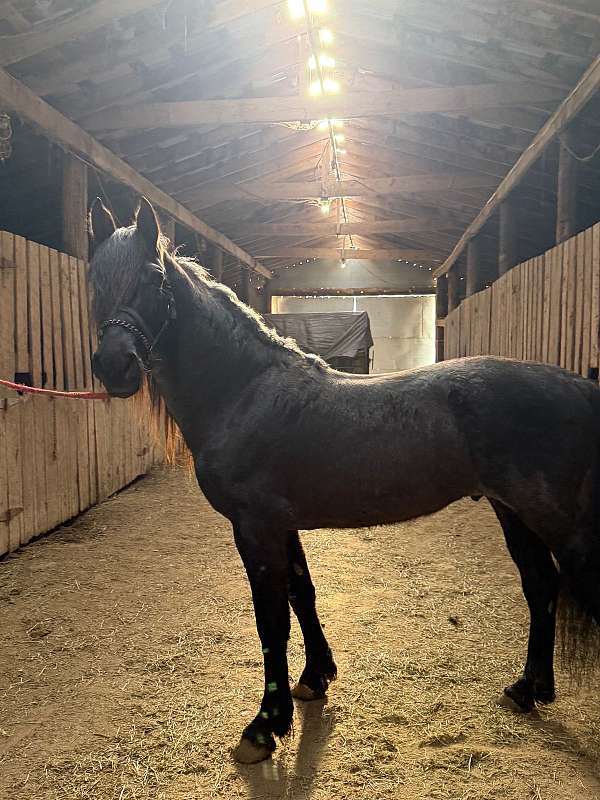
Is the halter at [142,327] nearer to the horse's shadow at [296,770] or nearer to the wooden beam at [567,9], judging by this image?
the horse's shadow at [296,770]

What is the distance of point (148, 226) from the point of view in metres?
2.05

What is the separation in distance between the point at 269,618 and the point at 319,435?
2.58 feet

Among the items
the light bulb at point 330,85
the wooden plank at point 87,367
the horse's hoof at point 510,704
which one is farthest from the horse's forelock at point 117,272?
the light bulb at point 330,85

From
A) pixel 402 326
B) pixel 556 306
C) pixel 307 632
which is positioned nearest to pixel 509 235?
pixel 556 306

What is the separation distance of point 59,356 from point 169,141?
3436 millimetres

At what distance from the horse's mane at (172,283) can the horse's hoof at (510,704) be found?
5.77 ft

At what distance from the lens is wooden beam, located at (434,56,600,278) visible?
4508 millimetres

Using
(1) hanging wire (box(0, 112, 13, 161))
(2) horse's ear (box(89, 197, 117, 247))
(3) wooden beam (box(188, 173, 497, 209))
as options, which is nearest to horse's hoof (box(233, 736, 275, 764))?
(2) horse's ear (box(89, 197, 117, 247))

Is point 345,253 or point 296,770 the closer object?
point 296,770

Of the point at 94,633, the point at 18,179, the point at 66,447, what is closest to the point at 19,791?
the point at 94,633

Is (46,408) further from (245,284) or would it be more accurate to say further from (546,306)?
(245,284)

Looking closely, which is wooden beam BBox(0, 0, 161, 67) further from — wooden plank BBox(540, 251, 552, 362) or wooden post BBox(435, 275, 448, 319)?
wooden post BBox(435, 275, 448, 319)

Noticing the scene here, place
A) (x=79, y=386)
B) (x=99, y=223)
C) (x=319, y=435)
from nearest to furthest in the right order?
(x=319, y=435) < (x=99, y=223) < (x=79, y=386)

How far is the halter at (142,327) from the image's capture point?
2055mm
